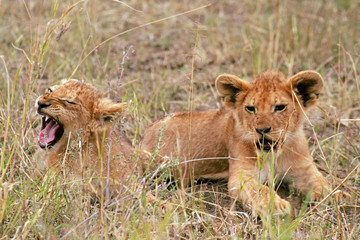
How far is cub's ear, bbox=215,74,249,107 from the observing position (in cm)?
488

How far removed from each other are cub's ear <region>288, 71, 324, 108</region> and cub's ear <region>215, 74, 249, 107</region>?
1.28 feet

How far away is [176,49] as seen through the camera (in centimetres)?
816

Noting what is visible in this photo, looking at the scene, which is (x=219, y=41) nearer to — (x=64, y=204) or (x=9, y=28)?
(x=9, y=28)

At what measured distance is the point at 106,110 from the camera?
14.9 ft

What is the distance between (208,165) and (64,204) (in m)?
1.64

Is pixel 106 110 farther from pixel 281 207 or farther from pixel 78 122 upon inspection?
pixel 281 207

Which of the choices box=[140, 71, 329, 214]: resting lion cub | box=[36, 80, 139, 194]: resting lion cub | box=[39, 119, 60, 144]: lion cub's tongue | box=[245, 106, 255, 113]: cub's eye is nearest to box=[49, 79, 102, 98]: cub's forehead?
box=[36, 80, 139, 194]: resting lion cub

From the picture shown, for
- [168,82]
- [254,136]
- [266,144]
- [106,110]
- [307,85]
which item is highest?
[307,85]

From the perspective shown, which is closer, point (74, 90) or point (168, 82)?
point (74, 90)

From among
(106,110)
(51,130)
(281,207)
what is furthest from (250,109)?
(51,130)

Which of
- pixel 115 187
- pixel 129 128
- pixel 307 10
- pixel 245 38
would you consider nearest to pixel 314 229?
pixel 115 187

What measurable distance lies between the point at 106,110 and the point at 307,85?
156 cm

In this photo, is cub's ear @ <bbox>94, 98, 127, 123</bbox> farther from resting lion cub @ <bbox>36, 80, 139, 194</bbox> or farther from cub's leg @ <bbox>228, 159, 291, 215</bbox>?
cub's leg @ <bbox>228, 159, 291, 215</bbox>

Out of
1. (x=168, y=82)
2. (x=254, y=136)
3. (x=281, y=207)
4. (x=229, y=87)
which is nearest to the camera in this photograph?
(x=281, y=207)
